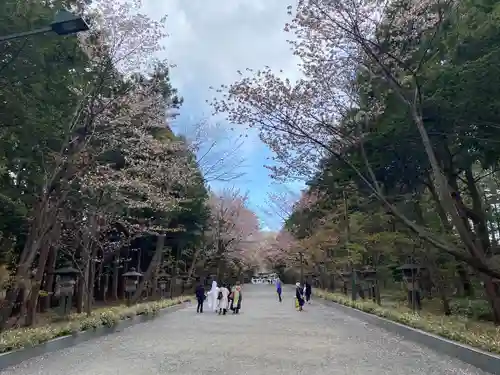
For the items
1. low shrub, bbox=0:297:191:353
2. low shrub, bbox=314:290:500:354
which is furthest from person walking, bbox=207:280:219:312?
low shrub, bbox=314:290:500:354

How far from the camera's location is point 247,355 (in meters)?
8.00

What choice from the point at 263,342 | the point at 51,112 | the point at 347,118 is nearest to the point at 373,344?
the point at 263,342

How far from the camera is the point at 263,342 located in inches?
386

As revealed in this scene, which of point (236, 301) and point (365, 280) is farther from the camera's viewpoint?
point (365, 280)

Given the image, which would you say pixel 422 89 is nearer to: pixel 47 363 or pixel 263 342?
pixel 263 342

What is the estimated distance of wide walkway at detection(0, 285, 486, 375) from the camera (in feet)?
21.7

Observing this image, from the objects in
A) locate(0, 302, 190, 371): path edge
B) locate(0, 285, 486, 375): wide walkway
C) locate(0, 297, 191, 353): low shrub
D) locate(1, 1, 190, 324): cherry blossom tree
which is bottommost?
locate(0, 285, 486, 375): wide walkway

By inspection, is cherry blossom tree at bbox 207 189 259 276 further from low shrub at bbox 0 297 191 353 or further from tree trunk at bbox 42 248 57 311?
low shrub at bbox 0 297 191 353

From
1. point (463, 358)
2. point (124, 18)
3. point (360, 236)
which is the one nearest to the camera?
point (463, 358)

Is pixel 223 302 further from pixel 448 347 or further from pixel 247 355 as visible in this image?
pixel 448 347

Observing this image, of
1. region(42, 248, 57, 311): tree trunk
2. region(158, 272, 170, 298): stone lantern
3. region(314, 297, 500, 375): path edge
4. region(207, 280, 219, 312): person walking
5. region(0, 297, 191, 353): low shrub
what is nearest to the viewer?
region(314, 297, 500, 375): path edge

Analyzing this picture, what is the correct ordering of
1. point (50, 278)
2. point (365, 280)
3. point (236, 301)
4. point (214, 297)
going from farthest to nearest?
point (365, 280) < point (214, 297) < point (236, 301) < point (50, 278)

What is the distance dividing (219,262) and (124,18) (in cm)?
3134

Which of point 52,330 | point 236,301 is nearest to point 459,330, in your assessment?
point 52,330
